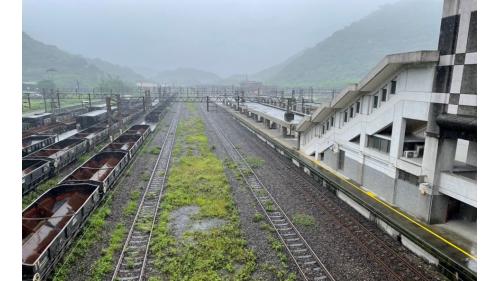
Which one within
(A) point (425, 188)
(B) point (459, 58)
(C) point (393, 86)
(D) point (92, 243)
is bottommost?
(D) point (92, 243)

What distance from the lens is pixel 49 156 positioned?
26828mm

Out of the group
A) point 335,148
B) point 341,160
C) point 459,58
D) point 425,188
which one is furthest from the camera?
point 341,160

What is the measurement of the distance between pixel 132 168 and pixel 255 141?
57.2 feet

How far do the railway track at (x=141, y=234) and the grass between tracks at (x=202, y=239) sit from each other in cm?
45

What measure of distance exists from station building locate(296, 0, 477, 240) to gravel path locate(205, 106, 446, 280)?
2673 millimetres

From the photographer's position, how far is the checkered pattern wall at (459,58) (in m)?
12.9

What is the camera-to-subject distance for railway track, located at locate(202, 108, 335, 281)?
12617 millimetres

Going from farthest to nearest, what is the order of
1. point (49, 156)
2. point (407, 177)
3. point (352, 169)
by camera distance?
point (49, 156)
point (352, 169)
point (407, 177)

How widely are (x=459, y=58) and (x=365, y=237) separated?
8984 millimetres

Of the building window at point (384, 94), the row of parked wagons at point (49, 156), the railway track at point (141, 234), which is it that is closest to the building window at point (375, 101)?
the building window at point (384, 94)

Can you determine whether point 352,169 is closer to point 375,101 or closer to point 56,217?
point 375,101

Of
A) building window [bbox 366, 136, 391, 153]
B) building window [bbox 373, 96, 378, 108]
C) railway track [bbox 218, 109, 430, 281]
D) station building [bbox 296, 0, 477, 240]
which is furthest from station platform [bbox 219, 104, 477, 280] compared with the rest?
building window [bbox 373, 96, 378, 108]

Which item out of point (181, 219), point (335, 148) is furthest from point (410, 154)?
point (181, 219)

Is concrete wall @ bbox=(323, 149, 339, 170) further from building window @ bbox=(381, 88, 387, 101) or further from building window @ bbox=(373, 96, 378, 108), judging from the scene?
building window @ bbox=(381, 88, 387, 101)
